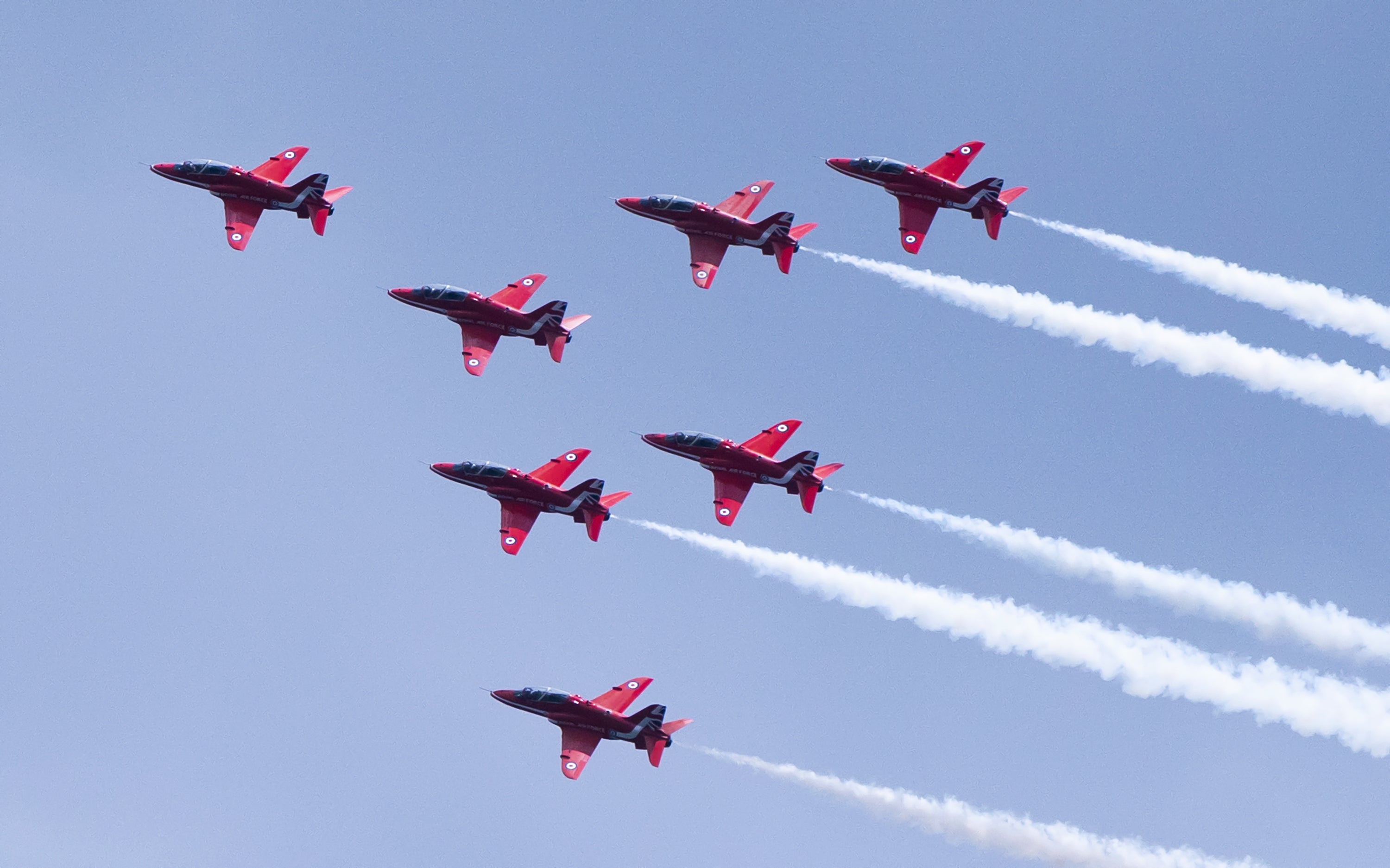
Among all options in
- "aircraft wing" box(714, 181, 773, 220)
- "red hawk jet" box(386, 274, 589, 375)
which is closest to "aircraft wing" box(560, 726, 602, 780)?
"red hawk jet" box(386, 274, 589, 375)

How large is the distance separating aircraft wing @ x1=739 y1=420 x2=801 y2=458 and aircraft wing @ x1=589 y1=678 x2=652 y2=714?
13.7 meters

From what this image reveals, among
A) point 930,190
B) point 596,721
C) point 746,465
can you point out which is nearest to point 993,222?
point 930,190

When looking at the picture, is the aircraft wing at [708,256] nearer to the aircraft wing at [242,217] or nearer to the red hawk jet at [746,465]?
the red hawk jet at [746,465]

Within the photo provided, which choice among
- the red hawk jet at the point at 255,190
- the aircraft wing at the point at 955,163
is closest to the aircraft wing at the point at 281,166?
the red hawk jet at the point at 255,190

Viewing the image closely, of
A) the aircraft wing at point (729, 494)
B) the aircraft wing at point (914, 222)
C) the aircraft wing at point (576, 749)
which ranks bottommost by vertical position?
the aircraft wing at point (576, 749)

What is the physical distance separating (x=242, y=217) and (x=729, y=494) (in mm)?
29201

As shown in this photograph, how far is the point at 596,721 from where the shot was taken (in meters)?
96.4

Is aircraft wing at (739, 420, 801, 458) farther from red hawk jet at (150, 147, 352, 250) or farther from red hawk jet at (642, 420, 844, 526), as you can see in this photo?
red hawk jet at (150, 147, 352, 250)

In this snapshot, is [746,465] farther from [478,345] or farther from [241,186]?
[241,186]

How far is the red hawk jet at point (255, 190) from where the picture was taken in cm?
9956

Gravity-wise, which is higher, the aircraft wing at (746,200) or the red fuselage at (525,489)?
the aircraft wing at (746,200)

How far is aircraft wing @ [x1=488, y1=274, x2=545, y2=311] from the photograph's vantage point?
334 ft

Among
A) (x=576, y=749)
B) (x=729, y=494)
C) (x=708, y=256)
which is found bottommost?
(x=576, y=749)

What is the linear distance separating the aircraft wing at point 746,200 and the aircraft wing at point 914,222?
24.1 feet
